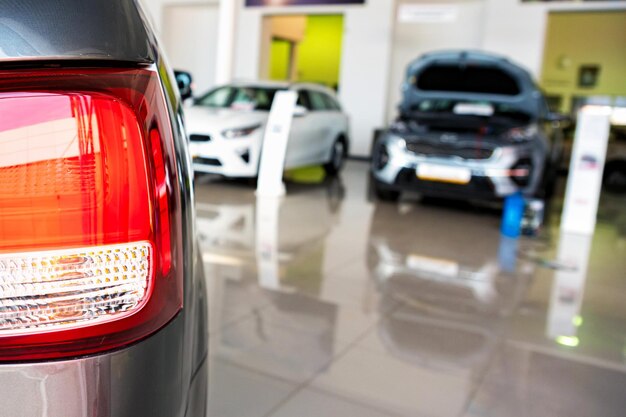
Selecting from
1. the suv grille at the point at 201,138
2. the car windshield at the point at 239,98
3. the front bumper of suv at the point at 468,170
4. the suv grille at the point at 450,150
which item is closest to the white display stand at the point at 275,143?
the suv grille at the point at 201,138

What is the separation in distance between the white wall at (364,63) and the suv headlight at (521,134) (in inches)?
238

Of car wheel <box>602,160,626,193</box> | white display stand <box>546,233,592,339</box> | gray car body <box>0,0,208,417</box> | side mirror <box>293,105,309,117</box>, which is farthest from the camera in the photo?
car wheel <box>602,160,626,193</box>

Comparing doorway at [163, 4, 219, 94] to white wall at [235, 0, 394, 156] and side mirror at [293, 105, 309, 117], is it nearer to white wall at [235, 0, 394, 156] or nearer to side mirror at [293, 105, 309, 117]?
white wall at [235, 0, 394, 156]

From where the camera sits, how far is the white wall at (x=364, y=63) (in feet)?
37.9

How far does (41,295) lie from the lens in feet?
2.20

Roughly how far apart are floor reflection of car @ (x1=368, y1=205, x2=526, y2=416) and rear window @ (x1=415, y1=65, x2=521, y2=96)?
5.86ft

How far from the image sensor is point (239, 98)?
7.54 meters

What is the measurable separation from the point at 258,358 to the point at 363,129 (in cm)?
996

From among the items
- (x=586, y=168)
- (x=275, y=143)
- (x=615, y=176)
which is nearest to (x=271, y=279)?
(x=275, y=143)

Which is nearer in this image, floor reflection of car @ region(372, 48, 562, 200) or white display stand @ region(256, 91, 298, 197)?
floor reflection of car @ region(372, 48, 562, 200)

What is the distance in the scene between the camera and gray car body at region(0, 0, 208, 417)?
642 mm

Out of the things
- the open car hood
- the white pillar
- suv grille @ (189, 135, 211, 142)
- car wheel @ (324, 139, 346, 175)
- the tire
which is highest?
the white pillar

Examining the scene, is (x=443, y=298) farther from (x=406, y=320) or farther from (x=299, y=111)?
(x=299, y=111)

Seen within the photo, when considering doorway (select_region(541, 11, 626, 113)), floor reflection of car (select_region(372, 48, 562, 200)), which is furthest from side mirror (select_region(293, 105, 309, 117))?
doorway (select_region(541, 11, 626, 113))
